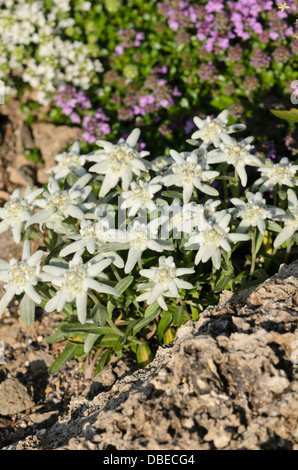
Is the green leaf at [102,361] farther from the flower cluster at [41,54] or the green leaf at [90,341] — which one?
the flower cluster at [41,54]

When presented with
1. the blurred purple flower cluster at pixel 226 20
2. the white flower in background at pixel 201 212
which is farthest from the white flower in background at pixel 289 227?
the blurred purple flower cluster at pixel 226 20

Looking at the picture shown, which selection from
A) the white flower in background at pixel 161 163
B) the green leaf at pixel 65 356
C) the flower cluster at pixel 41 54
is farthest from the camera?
the flower cluster at pixel 41 54

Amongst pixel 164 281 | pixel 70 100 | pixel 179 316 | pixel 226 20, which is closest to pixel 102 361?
pixel 179 316

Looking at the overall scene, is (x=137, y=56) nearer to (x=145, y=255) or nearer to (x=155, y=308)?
(x=145, y=255)

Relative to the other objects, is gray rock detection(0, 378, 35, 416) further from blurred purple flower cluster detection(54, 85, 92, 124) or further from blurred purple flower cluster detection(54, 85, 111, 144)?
blurred purple flower cluster detection(54, 85, 92, 124)

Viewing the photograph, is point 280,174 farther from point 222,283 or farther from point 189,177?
point 222,283

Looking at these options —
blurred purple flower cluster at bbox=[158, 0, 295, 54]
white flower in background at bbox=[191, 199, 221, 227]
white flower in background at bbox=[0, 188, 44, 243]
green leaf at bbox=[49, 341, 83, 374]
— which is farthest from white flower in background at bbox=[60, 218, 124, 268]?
blurred purple flower cluster at bbox=[158, 0, 295, 54]
